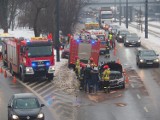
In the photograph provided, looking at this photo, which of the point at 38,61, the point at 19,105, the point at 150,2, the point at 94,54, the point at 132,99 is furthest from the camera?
the point at 150,2

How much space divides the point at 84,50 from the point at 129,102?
12739mm

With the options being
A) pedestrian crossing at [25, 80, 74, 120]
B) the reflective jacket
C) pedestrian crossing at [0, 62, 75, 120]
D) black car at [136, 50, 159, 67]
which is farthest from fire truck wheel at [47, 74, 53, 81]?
black car at [136, 50, 159, 67]

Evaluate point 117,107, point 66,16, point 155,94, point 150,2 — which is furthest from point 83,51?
point 150,2

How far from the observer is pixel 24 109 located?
2036cm

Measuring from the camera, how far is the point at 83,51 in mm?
38438

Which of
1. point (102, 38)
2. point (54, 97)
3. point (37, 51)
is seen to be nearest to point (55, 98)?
point (54, 97)

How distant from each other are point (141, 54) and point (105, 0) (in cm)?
12528

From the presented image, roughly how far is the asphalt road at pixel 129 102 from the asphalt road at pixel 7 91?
5.35 feet

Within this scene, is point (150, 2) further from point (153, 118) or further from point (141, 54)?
point (153, 118)

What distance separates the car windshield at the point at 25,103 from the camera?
20578mm

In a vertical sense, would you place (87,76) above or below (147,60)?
above

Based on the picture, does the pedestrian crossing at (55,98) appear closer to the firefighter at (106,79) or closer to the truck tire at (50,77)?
the truck tire at (50,77)

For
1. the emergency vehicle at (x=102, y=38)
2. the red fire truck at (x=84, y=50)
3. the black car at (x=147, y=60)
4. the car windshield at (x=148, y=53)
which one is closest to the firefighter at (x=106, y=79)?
the red fire truck at (x=84, y=50)

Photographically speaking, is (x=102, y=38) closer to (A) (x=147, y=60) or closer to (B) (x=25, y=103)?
(A) (x=147, y=60)
